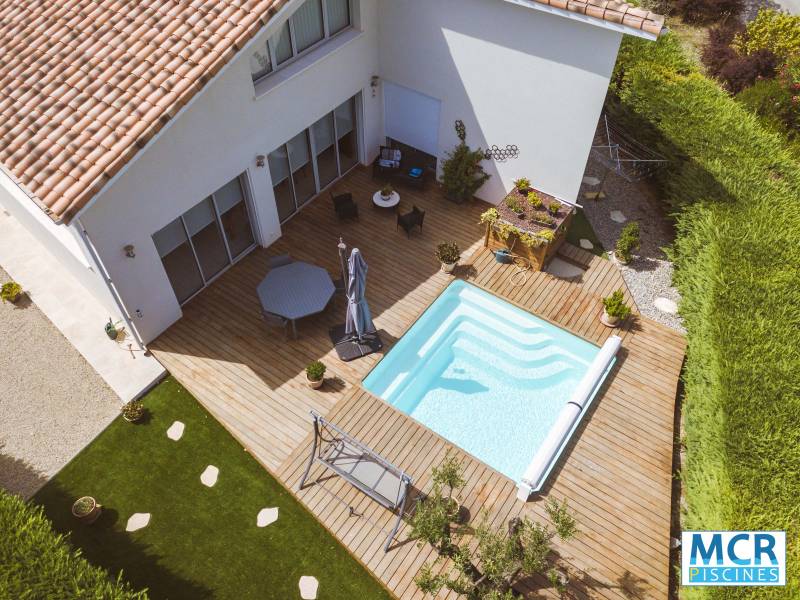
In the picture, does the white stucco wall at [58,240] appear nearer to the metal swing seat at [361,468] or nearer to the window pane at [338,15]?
the metal swing seat at [361,468]

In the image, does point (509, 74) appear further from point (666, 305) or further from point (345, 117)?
point (666, 305)

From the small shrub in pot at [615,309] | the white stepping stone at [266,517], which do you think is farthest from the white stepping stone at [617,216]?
the white stepping stone at [266,517]

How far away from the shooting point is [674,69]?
78.5 ft

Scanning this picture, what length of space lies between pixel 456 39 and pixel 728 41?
1879cm

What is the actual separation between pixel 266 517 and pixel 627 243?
1347 cm

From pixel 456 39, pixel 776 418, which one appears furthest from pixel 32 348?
pixel 776 418

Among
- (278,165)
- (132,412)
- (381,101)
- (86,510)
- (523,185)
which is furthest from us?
(381,101)

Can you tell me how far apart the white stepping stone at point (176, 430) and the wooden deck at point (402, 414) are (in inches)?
31.5

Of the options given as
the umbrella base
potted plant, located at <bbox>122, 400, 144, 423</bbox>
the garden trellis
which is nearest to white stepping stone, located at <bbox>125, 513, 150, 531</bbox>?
potted plant, located at <bbox>122, 400, 144, 423</bbox>

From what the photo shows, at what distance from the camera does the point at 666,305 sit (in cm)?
1762

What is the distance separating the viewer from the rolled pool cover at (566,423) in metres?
13.3

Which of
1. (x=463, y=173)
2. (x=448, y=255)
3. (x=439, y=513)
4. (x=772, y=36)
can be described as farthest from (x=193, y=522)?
(x=772, y=36)

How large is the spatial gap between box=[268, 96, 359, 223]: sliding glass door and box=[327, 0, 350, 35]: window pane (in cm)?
248

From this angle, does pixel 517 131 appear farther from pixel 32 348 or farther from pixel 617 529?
pixel 32 348
